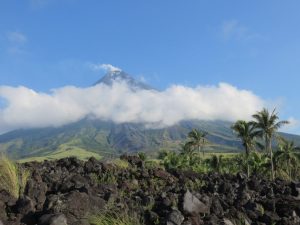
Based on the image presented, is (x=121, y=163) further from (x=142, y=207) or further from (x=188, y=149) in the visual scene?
(x=188, y=149)

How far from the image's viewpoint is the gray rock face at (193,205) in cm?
1114

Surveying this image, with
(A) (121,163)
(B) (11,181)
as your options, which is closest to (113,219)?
(B) (11,181)

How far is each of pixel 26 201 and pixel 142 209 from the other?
2.61m

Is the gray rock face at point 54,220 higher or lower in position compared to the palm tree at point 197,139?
lower

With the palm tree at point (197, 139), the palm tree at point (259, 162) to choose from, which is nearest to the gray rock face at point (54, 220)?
the palm tree at point (259, 162)

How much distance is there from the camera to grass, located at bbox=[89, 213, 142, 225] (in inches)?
376

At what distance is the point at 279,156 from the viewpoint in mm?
87250

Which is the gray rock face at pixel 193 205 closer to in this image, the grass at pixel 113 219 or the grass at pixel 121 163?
the grass at pixel 113 219

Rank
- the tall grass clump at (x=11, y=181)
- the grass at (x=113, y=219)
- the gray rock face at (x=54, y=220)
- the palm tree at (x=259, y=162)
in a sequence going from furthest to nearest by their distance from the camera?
the palm tree at (x=259, y=162), the tall grass clump at (x=11, y=181), the grass at (x=113, y=219), the gray rock face at (x=54, y=220)

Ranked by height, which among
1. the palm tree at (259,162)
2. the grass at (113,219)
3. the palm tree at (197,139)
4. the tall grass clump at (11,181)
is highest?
the palm tree at (197,139)

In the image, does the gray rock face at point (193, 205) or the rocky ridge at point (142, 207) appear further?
the gray rock face at point (193, 205)

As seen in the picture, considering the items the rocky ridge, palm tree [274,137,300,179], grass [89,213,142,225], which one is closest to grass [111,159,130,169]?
the rocky ridge

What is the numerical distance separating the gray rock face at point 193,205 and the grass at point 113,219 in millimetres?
1307

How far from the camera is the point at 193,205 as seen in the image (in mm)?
11359
